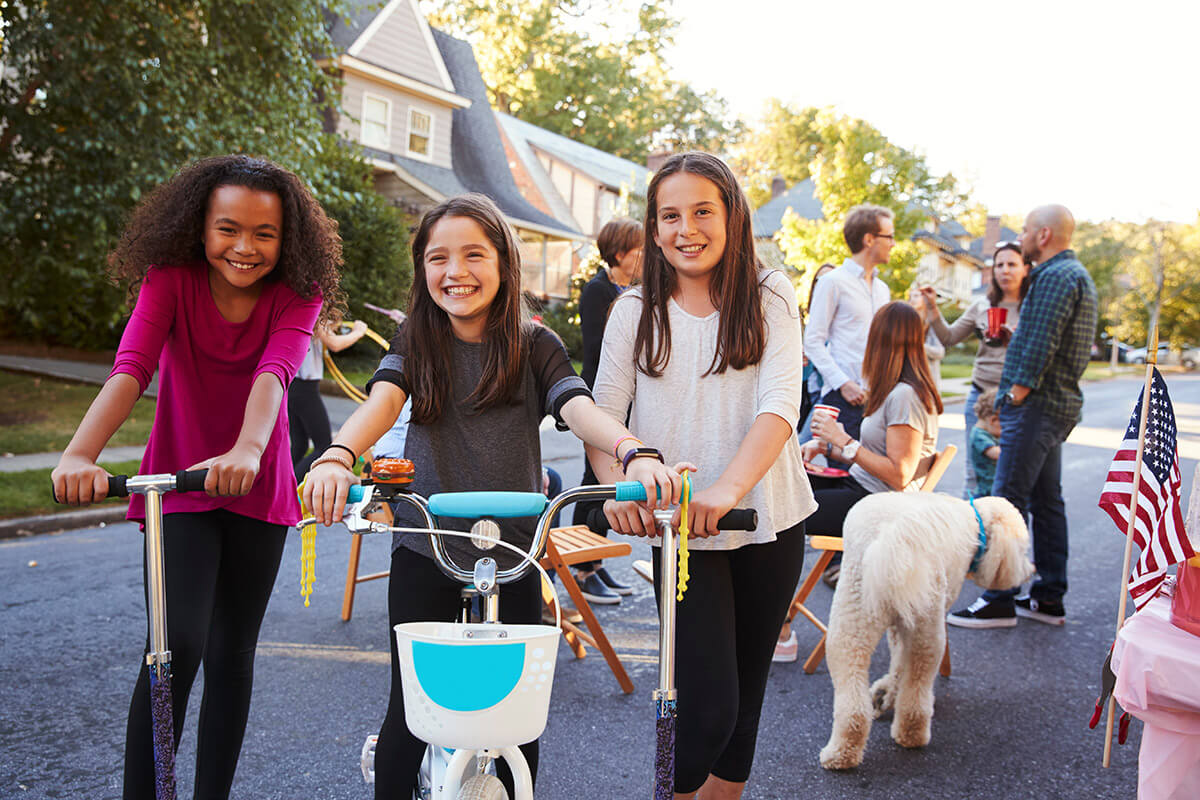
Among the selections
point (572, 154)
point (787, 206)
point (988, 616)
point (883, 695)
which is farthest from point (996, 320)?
point (787, 206)

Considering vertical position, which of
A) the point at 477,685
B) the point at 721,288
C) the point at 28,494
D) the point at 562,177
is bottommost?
the point at 28,494

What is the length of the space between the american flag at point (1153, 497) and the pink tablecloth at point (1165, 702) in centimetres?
33

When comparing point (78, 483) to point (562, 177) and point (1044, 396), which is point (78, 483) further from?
point (562, 177)

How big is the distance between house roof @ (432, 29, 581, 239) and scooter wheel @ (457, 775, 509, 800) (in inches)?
858

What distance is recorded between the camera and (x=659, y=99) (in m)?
45.2

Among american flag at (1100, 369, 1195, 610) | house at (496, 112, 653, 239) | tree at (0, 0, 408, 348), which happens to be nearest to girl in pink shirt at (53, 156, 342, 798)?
american flag at (1100, 369, 1195, 610)

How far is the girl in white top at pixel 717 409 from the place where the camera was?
2.23m

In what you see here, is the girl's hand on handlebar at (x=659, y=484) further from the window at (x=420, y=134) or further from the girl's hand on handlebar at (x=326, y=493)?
the window at (x=420, y=134)

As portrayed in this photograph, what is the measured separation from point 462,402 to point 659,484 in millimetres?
786

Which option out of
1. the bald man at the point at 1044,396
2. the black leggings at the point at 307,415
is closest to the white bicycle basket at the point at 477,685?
the bald man at the point at 1044,396

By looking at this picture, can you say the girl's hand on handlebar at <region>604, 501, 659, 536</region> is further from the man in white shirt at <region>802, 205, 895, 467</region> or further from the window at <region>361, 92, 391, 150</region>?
the window at <region>361, 92, 391, 150</region>

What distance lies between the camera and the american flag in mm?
2252

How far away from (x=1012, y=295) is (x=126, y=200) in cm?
942

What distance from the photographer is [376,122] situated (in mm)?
20625
